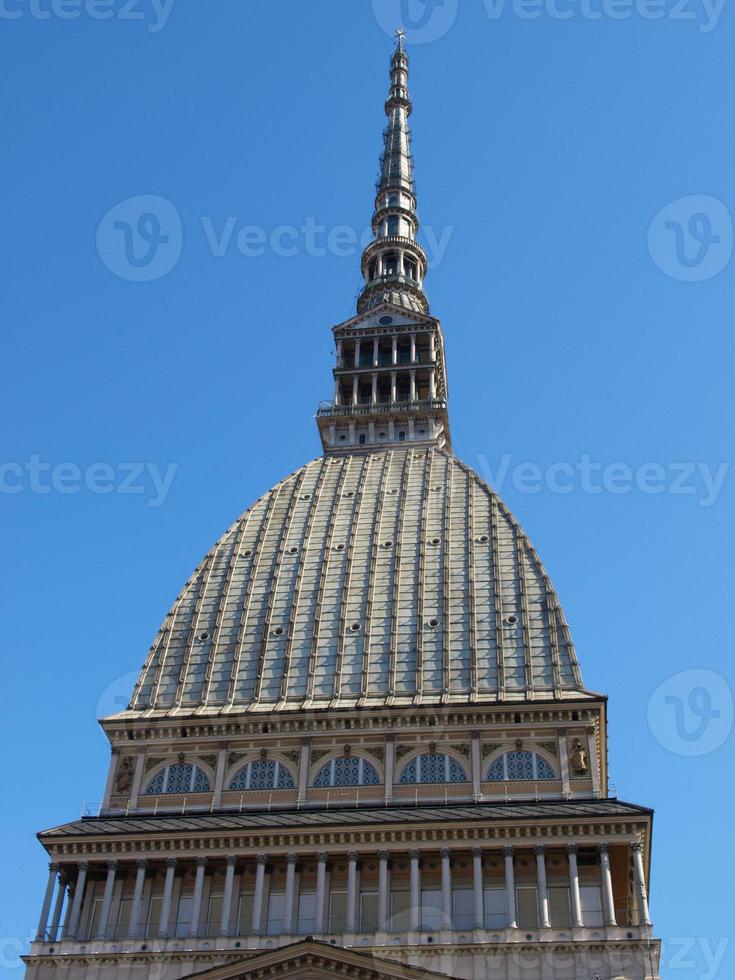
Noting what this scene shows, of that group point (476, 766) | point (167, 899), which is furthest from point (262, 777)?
point (476, 766)

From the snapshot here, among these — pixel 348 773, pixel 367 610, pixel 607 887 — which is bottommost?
pixel 607 887

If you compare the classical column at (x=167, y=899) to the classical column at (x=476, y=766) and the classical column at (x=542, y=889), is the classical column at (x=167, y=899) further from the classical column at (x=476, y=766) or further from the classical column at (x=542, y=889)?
the classical column at (x=542, y=889)

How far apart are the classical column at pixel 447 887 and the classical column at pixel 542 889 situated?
3566 millimetres

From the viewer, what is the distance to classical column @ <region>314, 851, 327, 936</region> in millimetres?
55969

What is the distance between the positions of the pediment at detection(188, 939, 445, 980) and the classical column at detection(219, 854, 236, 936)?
6.30 meters

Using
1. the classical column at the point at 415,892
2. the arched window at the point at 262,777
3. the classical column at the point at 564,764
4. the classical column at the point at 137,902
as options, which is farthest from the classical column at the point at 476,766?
the classical column at the point at 137,902

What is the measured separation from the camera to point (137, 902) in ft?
190

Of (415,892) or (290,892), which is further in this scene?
(290,892)

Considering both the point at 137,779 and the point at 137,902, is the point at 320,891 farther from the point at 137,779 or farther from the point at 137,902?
the point at 137,779

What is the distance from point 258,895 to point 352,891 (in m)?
3.87

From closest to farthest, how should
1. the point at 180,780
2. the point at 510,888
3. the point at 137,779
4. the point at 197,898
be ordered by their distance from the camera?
the point at 510,888
the point at 197,898
the point at 180,780
the point at 137,779

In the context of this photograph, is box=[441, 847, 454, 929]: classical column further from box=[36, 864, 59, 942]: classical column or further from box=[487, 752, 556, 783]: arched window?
box=[36, 864, 59, 942]: classical column

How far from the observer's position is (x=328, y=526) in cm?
7712

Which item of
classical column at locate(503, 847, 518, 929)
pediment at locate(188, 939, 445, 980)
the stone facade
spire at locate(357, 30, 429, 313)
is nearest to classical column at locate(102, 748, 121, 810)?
the stone facade
